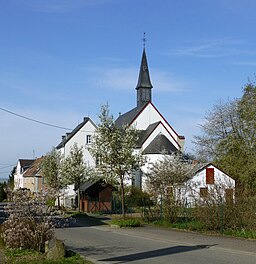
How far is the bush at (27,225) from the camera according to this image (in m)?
14.4

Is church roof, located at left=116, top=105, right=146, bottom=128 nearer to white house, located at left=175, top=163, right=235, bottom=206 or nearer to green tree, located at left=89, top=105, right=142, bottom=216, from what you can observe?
green tree, located at left=89, top=105, right=142, bottom=216

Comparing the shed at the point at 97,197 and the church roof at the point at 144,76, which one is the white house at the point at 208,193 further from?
the church roof at the point at 144,76

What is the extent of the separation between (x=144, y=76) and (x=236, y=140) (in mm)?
28204

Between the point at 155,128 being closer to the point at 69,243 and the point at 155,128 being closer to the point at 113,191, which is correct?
the point at 113,191

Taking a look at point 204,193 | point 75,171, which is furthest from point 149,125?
point 204,193

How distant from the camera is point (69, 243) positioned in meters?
18.5

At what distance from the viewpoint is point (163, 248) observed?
679 inches

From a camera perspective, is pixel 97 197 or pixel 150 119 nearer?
pixel 97 197

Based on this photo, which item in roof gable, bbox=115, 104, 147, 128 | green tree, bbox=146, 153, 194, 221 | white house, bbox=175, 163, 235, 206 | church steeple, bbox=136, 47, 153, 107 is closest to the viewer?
white house, bbox=175, 163, 235, 206

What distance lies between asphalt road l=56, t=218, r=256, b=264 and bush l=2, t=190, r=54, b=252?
60.0 inches

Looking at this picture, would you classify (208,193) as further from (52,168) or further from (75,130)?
(75,130)

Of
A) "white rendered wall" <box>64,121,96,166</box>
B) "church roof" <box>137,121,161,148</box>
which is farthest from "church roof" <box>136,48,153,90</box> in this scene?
"white rendered wall" <box>64,121,96,166</box>

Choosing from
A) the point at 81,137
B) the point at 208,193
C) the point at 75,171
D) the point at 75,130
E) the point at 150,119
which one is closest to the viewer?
the point at 208,193

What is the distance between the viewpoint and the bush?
1435 centimetres
